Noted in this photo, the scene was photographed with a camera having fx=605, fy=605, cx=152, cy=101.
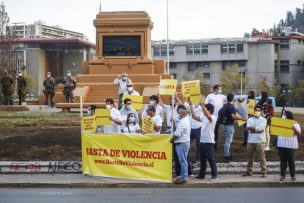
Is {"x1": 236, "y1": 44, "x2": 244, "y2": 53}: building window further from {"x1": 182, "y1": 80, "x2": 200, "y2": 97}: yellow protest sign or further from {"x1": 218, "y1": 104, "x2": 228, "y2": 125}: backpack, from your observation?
{"x1": 182, "y1": 80, "x2": 200, "y2": 97}: yellow protest sign

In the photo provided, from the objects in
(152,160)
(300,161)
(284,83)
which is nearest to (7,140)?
(152,160)

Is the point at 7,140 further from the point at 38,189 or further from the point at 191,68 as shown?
the point at 191,68

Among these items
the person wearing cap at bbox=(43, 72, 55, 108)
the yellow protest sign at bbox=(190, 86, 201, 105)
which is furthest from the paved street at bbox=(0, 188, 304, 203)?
the person wearing cap at bbox=(43, 72, 55, 108)

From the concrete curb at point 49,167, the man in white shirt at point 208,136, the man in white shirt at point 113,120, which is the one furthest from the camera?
the concrete curb at point 49,167

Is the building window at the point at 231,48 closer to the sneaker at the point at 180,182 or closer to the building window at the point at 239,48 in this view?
the building window at the point at 239,48

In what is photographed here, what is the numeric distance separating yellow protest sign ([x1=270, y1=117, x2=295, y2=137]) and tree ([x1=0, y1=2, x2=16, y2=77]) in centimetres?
4524

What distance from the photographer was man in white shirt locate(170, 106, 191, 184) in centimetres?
1505

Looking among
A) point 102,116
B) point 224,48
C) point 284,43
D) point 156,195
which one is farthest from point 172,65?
point 156,195

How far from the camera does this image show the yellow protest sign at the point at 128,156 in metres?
15.8

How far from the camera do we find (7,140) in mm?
20188

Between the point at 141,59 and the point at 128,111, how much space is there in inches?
800

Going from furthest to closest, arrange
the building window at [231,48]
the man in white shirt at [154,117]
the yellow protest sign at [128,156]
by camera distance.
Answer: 1. the building window at [231,48]
2. the man in white shirt at [154,117]
3. the yellow protest sign at [128,156]

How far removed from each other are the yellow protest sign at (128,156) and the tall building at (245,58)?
82.2 meters

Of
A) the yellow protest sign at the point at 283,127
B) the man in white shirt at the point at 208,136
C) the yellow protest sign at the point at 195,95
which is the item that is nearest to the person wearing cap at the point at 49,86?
the yellow protest sign at the point at 195,95
